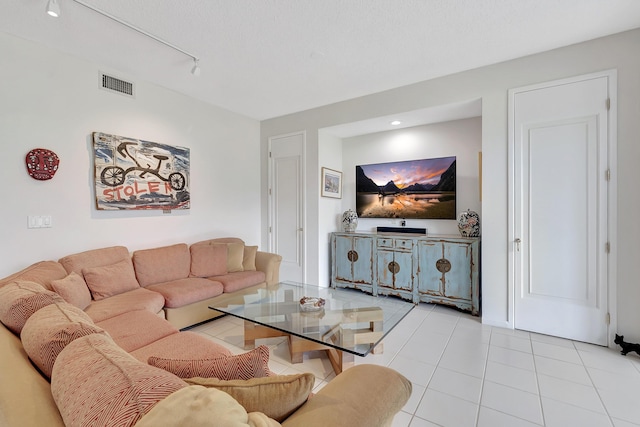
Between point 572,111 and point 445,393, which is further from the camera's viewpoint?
point 572,111

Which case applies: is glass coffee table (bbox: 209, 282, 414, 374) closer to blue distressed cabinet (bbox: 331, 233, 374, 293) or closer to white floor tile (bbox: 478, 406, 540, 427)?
white floor tile (bbox: 478, 406, 540, 427)

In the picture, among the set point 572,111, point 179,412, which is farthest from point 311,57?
point 179,412

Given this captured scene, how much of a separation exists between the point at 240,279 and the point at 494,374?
255 centimetres

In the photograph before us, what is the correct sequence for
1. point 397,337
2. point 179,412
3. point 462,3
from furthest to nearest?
1. point 397,337
2. point 462,3
3. point 179,412

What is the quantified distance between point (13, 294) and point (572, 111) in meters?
4.21

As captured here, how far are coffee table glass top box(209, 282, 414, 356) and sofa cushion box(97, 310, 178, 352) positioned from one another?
449mm

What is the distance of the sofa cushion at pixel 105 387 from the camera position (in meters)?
0.64

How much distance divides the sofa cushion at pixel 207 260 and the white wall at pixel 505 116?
2.12 meters

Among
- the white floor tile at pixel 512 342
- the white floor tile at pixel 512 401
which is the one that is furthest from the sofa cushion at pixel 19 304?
the white floor tile at pixel 512 342

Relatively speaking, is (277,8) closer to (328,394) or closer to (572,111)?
(328,394)

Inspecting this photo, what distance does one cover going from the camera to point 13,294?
1373 mm

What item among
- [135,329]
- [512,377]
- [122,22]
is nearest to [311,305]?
[135,329]

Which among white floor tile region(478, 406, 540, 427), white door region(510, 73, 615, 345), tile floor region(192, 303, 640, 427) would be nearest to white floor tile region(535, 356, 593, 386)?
tile floor region(192, 303, 640, 427)

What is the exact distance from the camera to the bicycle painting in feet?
9.64
